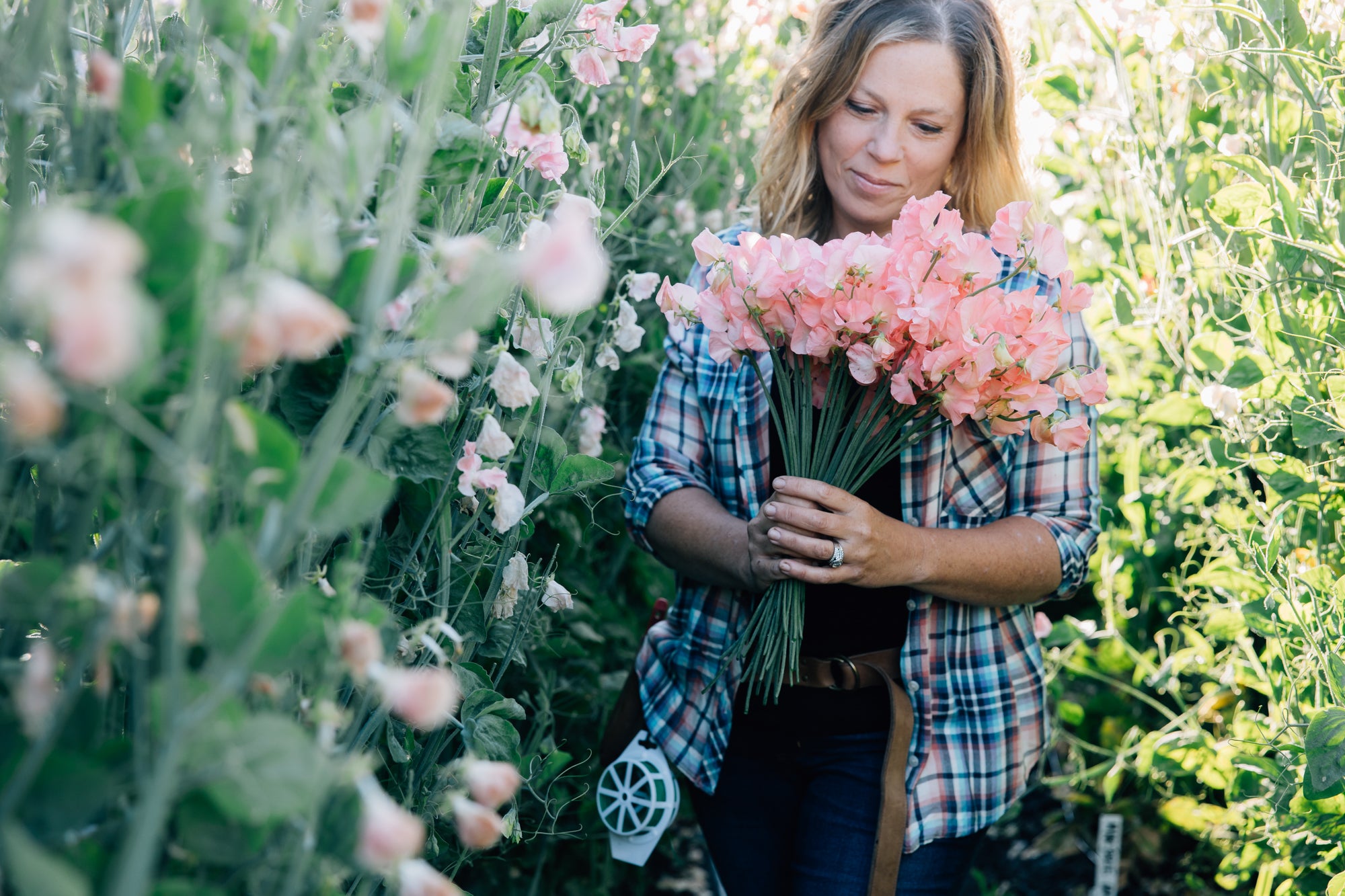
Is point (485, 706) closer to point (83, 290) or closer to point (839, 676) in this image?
point (839, 676)

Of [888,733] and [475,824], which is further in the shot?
[888,733]

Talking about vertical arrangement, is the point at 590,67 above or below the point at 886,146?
below

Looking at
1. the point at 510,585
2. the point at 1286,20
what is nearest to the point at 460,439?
the point at 510,585

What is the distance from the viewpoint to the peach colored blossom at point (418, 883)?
64 centimetres

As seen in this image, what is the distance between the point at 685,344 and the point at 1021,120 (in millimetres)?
700

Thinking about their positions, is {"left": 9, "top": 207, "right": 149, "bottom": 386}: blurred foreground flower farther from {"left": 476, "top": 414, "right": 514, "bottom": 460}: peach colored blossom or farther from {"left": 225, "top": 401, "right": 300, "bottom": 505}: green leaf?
{"left": 476, "top": 414, "right": 514, "bottom": 460}: peach colored blossom

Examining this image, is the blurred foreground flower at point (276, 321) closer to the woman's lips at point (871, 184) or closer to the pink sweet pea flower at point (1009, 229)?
the pink sweet pea flower at point (1009, 229)

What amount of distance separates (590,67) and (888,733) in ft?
3.22

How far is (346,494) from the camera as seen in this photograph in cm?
64

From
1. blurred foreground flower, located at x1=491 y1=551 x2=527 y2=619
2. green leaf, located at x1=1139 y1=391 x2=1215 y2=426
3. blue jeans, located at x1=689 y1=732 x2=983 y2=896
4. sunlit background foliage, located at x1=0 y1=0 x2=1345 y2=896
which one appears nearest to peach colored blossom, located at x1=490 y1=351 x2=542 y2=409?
sunlit background foliage, located at x1=0 y1=0 x2=1345 y2=896

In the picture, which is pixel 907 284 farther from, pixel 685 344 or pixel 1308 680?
pixel 1308 680

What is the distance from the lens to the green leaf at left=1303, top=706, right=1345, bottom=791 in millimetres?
1319

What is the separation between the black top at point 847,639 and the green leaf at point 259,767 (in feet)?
3.36

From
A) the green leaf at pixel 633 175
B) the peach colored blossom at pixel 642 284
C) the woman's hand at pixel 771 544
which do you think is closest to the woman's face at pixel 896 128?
the peach colored blossom at pixel 642 284
